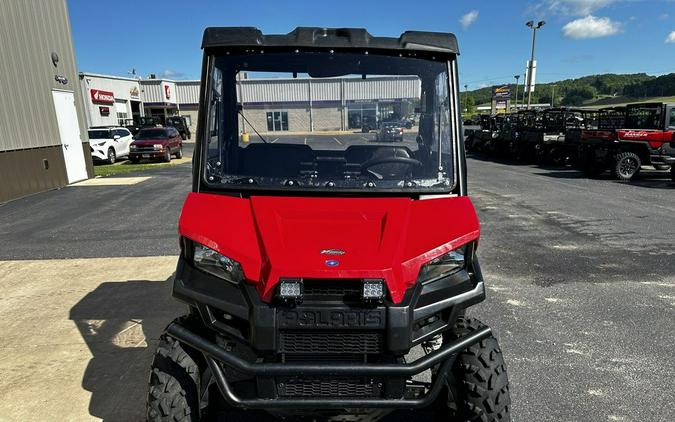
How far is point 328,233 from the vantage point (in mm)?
2254

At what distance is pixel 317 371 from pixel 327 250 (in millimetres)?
534

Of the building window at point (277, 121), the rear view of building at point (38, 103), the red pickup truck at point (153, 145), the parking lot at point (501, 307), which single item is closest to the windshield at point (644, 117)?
the parking lot at point (501, 307)

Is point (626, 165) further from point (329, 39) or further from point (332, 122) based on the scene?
point (329, 39)

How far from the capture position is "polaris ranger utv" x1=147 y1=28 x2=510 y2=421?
6.76 feet

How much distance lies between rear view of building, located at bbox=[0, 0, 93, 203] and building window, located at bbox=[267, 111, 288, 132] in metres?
10.3

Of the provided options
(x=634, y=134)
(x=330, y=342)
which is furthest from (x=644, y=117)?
(x=330, y=342)

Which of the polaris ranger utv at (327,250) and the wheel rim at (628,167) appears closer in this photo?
the polaris ranger utv at (327,250)

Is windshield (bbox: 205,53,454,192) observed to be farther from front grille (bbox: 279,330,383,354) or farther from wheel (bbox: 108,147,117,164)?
wheel (bbox: 108,147,117,164)

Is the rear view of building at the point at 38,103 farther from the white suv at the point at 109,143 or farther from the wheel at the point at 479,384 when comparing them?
the wheel at the point at 479,384

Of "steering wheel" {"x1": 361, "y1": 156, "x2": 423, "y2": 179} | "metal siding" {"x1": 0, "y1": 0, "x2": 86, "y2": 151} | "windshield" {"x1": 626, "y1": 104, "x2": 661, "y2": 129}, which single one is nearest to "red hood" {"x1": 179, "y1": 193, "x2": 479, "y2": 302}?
"steering wheel" {"x1": 361, "y1": 156, "x2": 423, "y2": 179}

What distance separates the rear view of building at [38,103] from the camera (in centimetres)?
1102

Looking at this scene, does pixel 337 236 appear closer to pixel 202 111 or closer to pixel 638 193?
pixel 202 111

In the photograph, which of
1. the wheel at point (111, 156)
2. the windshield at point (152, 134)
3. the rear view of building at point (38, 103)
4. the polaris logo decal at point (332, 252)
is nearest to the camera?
the polaris logo decal at point (332, 252)

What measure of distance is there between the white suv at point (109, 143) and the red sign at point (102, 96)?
16526mm
